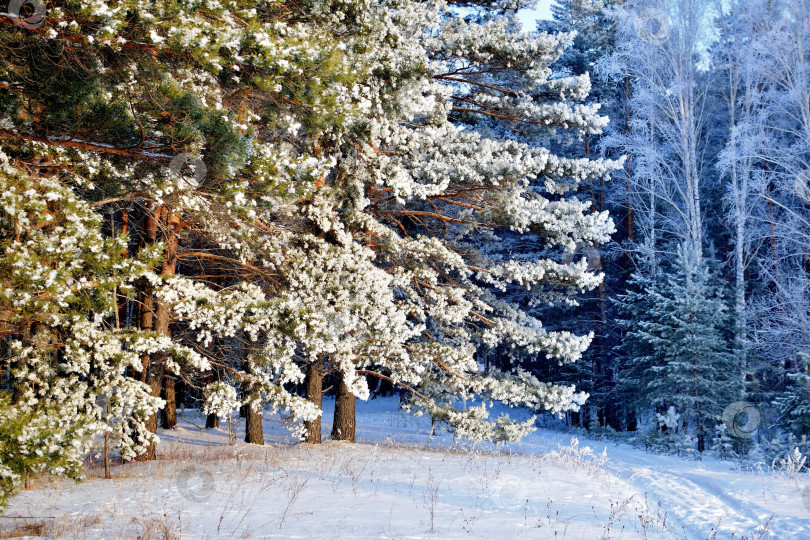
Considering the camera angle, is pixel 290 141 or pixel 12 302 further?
pixel 290 141

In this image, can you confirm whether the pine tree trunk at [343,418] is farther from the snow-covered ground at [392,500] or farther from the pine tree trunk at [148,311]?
the pine tree trunk at [148,311]

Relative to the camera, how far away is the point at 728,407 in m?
17.6

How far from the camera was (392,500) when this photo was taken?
7238 millimetres

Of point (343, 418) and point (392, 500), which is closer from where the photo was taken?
point (392, 500)

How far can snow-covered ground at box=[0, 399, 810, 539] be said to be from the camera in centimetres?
588

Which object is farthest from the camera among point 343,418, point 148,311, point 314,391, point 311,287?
point 343,418

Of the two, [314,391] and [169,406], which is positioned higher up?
[314,391]

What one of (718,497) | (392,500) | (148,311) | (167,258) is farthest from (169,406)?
(718,497)

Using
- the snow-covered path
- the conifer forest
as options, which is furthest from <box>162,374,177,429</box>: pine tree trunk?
the snow-covered path

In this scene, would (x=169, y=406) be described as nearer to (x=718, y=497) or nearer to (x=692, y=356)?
(x=718, y=497)

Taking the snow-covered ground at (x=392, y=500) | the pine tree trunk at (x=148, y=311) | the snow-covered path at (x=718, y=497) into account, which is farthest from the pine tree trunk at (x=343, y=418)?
the snow-covered path at (x=718, y=497)

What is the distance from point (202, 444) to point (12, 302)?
1064cm

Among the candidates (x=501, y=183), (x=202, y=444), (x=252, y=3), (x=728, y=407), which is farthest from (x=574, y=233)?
(x=202, y=444)

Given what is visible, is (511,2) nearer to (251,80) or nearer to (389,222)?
(389,222)
